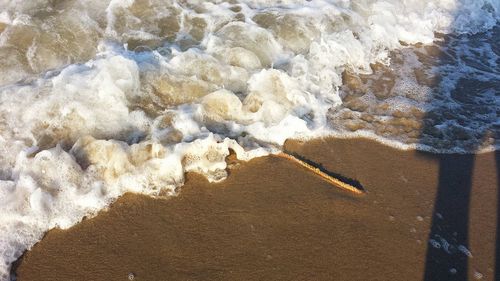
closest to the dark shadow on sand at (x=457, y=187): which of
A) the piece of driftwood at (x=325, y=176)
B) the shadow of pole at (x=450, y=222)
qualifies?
the shadow of pole at (x=450, y=222)

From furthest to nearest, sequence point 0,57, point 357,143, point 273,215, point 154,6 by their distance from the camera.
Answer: point 154,6
point 0,57
point 357,143
point 273,215

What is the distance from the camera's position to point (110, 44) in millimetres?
5355

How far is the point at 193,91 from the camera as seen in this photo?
471cm

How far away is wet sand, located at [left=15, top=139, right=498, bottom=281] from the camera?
10.2 ft

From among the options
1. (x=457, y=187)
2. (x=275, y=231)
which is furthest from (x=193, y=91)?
(x=457, y=187)

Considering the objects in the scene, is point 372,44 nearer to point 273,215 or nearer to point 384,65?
point 384,65

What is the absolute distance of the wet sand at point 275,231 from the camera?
3113 mm

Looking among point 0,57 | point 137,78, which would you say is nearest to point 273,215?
point 137,78

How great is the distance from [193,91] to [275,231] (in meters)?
1.93

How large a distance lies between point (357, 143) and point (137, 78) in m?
2.30

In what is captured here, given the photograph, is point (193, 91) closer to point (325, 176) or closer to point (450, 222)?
point (325, 176)

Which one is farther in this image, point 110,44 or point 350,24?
point 350,24

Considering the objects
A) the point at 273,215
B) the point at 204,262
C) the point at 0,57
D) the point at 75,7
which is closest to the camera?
the point at 204,262

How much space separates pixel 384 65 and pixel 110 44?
11.4ft
